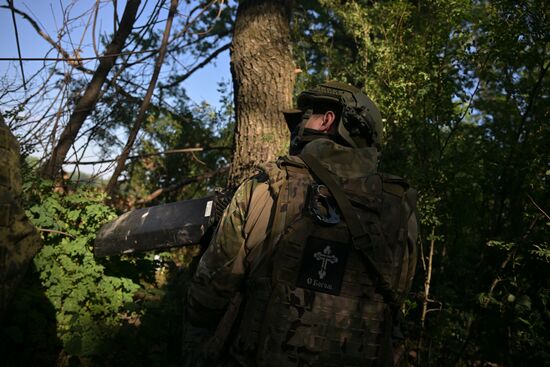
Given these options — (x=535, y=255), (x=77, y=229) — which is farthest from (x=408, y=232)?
(x=77, y=229)

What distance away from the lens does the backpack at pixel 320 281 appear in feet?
A: 6.59

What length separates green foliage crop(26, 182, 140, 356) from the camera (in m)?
3.62

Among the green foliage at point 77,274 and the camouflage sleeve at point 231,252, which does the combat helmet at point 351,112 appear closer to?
the camouflage sleeve at point 231,252

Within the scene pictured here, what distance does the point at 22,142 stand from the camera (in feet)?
14.6

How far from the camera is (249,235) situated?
2.22m

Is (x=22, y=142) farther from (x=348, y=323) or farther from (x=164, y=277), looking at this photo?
(x=348, y=323)

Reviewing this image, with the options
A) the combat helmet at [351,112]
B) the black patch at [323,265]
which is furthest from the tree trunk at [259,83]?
the black patch at [323,265]

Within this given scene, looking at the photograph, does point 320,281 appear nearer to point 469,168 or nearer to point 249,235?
point 249,235

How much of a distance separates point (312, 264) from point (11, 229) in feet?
4.01

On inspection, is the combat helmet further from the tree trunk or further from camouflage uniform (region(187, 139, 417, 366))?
the tree trunk

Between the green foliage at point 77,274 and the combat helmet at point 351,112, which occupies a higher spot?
the combat helmet at point 351,112

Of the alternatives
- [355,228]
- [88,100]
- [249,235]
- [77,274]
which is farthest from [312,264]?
[88,100]

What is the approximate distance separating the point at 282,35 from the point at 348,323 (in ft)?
10.3

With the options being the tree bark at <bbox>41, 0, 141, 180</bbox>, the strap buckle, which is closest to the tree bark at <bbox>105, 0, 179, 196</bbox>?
the tree bark at <bbox>41, 0, 141, 180</bbox>
